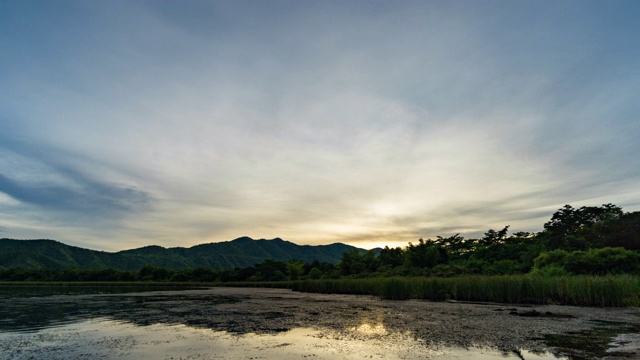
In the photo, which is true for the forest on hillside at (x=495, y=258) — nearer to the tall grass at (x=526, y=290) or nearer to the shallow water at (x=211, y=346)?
the tall grass at (x=526, y=290)

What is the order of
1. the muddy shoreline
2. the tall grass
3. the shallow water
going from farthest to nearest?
the tall grass
the muddy shoreline
the shallow water

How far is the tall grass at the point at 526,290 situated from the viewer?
53.3 ft

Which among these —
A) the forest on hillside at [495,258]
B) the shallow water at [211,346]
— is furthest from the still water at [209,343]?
the forest on hillside at [495,258]

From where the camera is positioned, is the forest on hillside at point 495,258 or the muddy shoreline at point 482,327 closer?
the muddy shoreline at point 482,327

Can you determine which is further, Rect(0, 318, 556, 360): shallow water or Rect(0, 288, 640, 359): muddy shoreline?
Rect(0, 288, 640, 359): muddy shoreline

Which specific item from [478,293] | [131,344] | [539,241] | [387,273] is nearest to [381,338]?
[131,344]

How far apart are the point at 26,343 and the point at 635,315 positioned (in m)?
19.4

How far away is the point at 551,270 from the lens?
27.3 metres

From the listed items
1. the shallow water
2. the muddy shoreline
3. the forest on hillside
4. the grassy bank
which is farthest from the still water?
the forest on hillside

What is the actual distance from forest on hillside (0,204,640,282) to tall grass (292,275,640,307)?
968cm

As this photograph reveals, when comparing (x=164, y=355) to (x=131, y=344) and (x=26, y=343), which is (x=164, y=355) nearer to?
(x=131, y=344)

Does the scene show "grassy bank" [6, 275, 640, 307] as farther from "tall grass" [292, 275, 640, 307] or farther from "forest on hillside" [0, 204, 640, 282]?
"forest on hillside" [0, 204, 640, 282]

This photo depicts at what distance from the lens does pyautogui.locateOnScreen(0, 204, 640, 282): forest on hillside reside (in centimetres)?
2808

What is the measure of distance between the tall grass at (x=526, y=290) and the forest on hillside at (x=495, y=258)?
9.68m
